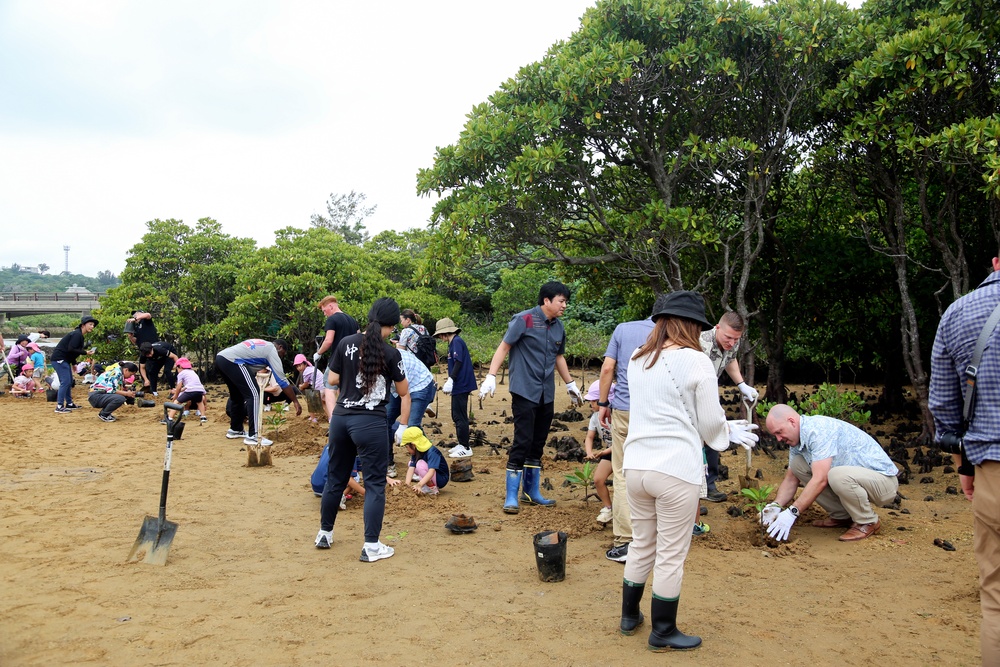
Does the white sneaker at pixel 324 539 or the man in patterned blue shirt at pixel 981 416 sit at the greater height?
the man in patterned blue shirt at pixel 981 416

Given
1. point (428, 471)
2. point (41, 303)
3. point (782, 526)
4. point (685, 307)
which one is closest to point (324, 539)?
point (428, 471)

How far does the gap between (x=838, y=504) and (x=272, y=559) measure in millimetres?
4553

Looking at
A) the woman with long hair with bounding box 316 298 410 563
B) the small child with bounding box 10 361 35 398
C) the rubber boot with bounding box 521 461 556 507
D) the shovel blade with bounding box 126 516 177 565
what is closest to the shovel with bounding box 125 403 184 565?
the shovel blade with bounding box 126 516 177 565

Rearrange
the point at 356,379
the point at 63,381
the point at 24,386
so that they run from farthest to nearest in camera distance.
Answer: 1. the point at 24,386
2. the point at 63,381
3. the point at 356,379

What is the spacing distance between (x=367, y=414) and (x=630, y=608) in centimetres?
236

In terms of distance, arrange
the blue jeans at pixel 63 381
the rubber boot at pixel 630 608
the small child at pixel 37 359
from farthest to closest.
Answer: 1. the small child at pixel 37 359
2. the blue jeans at pixel 63 381
3. the rubber boot at pixel 630 608

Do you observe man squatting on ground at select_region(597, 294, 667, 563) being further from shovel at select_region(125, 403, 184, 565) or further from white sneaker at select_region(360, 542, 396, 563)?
shovel at select_region(125, 403, 184, 565)

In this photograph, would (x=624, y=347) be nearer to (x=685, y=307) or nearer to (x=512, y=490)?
(x=685, y=307)

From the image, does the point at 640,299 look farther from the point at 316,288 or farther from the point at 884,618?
the point at 884,618

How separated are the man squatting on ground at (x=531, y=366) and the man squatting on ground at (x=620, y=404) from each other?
84 cm

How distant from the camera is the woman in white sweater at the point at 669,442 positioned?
3.70 m

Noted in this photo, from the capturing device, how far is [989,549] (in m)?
3.04

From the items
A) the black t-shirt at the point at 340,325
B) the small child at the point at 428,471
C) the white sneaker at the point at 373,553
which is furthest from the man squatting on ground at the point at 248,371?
the white sneaker at the point at 373,553

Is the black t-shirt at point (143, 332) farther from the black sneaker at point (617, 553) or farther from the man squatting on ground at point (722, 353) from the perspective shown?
the black sneaker at point (617, 553)
